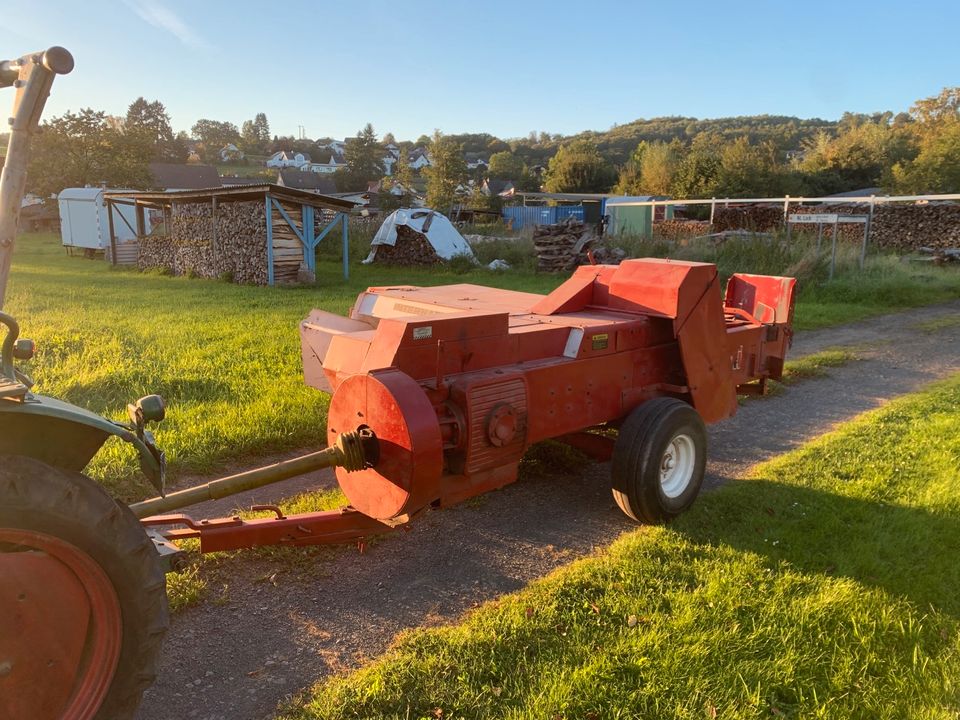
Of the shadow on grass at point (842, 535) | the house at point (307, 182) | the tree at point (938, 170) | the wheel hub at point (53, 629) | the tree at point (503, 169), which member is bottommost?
the shadow on grass at point (842, 535)

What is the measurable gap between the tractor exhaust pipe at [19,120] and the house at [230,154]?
459 ft

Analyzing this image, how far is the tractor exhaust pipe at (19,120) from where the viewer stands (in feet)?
7.45

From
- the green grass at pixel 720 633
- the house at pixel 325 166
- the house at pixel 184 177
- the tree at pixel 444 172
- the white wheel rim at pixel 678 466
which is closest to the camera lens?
the green grass at pixel 720 633

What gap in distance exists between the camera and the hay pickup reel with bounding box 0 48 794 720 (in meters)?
2.15

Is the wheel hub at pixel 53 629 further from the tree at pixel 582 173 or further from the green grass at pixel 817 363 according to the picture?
the tree at pixel 582 173

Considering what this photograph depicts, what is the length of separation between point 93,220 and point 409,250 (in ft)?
47.7

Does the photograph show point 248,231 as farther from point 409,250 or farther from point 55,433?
point 55,433

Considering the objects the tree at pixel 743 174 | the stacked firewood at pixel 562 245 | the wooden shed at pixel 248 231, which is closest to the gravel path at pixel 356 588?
the wooden shed at pixel 248 231

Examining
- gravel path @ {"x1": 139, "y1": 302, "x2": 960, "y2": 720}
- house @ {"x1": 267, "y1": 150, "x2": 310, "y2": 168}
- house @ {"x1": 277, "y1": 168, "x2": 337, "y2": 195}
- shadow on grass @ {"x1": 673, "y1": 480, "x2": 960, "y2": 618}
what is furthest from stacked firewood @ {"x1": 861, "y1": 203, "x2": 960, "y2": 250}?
house @ {"x1": 267, "y1": 150, "x2": 310, "y2": 168}

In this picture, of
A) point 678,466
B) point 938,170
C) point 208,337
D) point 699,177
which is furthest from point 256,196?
point 938,170

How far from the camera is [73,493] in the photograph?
2125 millimetres

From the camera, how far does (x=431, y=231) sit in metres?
23.4

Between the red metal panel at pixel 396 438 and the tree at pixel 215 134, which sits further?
the tree at pixel 215 134

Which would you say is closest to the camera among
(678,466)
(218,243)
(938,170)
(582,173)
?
(678,466)
